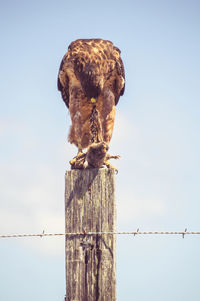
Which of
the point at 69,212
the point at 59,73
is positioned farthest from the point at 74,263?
the point at 59,73

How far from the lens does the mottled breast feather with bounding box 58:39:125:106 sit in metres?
5.28

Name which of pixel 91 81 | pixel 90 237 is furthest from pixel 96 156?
pixel 91 81

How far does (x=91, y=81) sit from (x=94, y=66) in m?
0.23

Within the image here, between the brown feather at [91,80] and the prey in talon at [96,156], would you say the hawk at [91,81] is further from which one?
the prey in talon at [96,156]

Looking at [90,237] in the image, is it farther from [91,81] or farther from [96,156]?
[91,81]

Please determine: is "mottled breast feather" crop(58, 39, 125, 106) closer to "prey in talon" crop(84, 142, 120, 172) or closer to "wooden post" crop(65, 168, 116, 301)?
"prey in talon" crop(84, 142, 120, 172)

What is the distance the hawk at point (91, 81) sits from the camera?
5.32 meters

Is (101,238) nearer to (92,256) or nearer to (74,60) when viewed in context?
(92,256)

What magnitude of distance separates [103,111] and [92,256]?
2994mm

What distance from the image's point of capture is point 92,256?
2.84m

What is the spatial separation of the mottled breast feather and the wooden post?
2.45 meters

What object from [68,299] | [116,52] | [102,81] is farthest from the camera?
[116,52]

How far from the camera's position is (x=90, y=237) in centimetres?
286

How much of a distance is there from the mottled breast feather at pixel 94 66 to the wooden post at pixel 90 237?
245 centimetres
